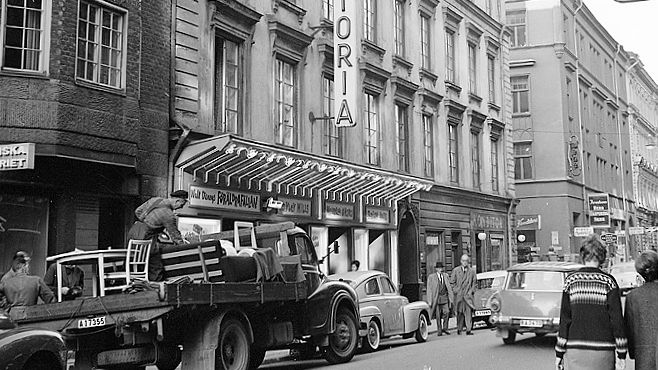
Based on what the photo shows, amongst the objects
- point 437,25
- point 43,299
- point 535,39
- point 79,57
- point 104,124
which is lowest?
point 43,299

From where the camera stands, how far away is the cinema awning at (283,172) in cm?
1669

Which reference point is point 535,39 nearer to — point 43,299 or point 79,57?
point 79,57

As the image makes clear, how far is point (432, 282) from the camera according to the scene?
19.7 meters

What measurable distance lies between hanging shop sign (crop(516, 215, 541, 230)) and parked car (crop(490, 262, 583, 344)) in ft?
95.1

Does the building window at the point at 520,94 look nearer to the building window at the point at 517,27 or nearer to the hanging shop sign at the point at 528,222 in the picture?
the building window at the point at 517,27

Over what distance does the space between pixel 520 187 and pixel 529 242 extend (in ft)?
10.6

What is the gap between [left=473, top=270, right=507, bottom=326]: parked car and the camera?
20.3 m

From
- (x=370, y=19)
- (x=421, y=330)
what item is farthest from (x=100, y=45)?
(x=370, y=19)

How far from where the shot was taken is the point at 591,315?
21.0ft

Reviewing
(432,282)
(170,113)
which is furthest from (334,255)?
(170,113)

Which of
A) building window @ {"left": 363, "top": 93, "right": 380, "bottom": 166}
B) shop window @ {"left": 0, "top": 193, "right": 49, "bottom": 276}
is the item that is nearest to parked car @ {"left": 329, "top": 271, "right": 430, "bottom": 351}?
shop window @ {"left": 0, "top": 193, "right": 49, "bottom": 276}

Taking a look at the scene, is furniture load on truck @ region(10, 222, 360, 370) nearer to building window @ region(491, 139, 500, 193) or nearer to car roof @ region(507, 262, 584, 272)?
car roof @ region(507, 262, 584, 272)

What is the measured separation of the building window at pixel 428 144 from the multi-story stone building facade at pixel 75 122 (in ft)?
45.7

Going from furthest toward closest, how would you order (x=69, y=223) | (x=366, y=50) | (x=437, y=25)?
(x=437, y=25), (x=366, y=50), (x=69, y=223)
